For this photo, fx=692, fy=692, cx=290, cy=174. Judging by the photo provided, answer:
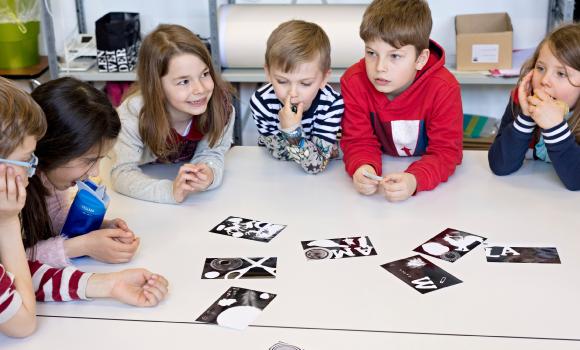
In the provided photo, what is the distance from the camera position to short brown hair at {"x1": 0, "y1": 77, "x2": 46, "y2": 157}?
1.21 m

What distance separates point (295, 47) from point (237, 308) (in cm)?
86

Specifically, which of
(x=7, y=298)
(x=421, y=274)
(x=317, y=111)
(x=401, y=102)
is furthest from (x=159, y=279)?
(x=401, y=102)

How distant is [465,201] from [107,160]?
1.07 m

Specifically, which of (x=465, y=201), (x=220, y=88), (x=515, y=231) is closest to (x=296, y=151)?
(x=220, y=88)

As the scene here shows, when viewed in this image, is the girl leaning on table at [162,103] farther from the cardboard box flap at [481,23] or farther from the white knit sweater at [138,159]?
the cardboard box flap at [481,23]

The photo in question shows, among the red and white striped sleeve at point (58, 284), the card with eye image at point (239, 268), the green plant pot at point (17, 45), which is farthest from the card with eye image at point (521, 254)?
the green plant pot at point (17, 45)

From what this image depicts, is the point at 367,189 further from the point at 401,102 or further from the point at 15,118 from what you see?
the point at 15,118

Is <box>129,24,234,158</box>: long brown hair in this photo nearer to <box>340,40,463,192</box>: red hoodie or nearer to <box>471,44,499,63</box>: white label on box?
<box>340,40,463,192</box>: red hoodie

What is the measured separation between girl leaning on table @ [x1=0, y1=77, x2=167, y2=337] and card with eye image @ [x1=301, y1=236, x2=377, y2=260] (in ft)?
1.11

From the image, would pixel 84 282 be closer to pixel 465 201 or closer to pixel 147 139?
pixel 147 139

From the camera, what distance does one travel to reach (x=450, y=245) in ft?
5.05

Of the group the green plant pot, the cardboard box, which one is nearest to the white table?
the cardboard box

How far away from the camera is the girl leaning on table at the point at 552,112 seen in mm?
1828

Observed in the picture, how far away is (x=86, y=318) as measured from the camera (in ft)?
4.24
